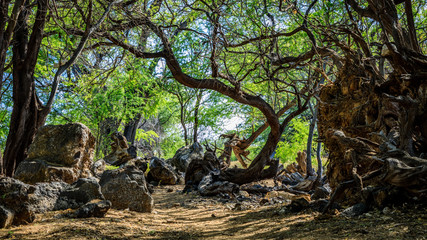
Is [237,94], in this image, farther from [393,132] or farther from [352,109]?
[393,132]

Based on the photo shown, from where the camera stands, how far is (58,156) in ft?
20.7

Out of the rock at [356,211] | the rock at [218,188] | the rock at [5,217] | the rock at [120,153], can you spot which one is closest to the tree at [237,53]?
the rock at [218,188]

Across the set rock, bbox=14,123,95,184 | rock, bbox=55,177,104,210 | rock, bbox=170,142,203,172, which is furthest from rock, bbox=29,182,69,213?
rock, bbox=170,142,203,172

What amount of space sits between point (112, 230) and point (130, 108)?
39.7ft

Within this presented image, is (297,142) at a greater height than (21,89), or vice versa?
(21,89)

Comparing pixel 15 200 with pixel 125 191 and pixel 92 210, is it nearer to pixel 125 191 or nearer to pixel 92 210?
pixel 92 210

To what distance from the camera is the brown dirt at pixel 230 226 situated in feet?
8.84

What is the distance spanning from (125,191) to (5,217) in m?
2.28

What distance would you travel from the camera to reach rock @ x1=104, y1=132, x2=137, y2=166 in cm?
1372

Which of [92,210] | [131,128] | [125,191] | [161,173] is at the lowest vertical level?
[92,210]

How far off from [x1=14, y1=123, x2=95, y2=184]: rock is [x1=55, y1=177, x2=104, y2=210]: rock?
52.7 inches

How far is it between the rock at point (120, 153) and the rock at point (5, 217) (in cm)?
1034

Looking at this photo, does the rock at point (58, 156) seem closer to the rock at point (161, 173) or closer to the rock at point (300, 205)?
the rock at point (300, 205)

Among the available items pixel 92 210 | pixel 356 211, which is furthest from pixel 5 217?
pixel 356 211
